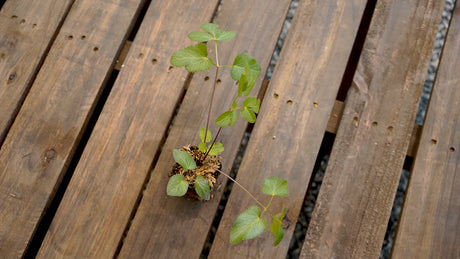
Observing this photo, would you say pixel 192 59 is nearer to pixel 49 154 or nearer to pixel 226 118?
pixel 226 118

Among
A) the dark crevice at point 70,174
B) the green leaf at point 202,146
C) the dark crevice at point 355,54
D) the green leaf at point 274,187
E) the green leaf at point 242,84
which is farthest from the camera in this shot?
the dark crevice at point 355,54

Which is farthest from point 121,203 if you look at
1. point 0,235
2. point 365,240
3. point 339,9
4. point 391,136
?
point 339,9

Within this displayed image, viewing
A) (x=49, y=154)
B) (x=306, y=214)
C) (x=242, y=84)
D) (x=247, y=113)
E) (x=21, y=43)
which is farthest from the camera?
(x=306, y=214)

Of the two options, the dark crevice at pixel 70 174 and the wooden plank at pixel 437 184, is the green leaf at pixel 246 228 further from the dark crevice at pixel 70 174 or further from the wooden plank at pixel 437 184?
the dark crevice at pixel 70 174

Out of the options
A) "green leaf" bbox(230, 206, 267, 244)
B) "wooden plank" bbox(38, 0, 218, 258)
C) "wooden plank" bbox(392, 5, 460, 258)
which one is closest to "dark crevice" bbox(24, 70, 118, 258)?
"wooden plank" bbox(38, 0, 218, 258)

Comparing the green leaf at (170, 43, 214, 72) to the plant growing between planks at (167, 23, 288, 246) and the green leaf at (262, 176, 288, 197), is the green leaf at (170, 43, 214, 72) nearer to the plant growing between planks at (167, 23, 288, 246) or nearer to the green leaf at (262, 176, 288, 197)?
the plant growing between planks at (167, 23, 288, 246)

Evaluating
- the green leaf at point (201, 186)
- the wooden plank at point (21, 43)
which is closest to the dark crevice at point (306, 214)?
the green leaf at point (201, 186)

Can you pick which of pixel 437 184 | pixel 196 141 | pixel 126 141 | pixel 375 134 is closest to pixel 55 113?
pixel 126 141

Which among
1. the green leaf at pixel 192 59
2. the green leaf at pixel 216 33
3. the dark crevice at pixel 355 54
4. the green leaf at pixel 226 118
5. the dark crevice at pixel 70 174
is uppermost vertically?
the dark crevice at pixel 355 54
